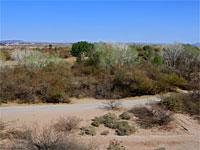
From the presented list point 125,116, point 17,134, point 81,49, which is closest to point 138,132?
point 125,116

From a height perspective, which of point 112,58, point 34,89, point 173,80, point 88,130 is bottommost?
point 88,130

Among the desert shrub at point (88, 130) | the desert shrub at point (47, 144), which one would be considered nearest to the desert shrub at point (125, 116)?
the desert shrub at point (88, 130)

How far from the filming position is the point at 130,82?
20.8 meters

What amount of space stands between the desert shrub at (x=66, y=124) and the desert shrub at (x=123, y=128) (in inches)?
98.2

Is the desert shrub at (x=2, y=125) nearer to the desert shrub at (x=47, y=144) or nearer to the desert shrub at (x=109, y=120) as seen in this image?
the desert shrub at (x=47, y=144)

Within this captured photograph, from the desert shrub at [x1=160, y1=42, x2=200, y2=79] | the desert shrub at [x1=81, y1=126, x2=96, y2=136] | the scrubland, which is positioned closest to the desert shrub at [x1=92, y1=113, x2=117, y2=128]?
the scrubland

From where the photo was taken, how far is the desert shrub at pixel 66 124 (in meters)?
12.0

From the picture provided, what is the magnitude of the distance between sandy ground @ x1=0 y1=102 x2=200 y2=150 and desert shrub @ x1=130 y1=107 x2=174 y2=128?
2.00 feet

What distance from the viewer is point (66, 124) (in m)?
12.1

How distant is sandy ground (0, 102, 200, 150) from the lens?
1065 cm

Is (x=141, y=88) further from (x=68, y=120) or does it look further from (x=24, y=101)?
(x=24, y=101)

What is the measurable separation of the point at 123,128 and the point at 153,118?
276 centimetres

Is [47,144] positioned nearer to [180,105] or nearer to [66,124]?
[66,124]

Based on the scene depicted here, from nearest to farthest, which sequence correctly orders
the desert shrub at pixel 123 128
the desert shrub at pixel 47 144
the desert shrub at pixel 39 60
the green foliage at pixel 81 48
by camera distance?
the desert shrub at pixel 47 144 → the desert shrub at pixel 123 128 → the desert shrub at pixel 39 60 → the green foliage at pixel 81 48
